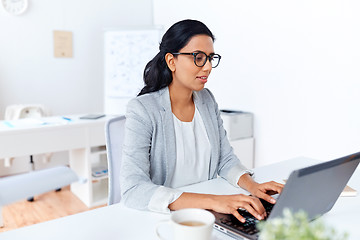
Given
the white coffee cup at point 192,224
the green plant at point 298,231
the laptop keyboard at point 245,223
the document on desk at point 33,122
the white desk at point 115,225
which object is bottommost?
the document on desk at point 33,122

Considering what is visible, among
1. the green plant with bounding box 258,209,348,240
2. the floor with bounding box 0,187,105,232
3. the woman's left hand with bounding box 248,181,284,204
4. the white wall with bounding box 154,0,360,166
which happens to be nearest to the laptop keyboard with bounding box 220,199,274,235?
the woman's left hand with bounding box 248,181,284,204

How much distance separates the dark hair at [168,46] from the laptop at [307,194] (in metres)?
0.67

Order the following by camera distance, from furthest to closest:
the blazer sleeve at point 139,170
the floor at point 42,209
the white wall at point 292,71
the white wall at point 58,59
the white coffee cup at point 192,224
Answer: the white wall at point 58,59 < the floor at point 42,209 < the white wall at point 292,71 < the blazer sleeve at point 139,170 < the white coffee cup at point 192,224

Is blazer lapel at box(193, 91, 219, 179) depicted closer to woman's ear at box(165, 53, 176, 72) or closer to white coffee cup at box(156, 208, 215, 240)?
woman's ear at box(165, 53, 176, 72)

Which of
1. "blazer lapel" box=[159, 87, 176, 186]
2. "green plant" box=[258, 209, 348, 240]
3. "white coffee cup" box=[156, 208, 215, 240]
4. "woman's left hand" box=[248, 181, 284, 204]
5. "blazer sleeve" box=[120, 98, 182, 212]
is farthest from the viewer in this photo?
"blazer lapel" box=[159, 87, 176, 186]

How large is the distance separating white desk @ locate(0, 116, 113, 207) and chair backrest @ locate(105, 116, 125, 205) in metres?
1.07

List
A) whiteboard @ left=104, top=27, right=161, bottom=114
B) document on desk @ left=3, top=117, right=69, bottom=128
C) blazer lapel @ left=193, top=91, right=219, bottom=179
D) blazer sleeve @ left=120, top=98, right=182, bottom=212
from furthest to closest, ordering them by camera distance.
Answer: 1. whiteboard @ left=104, top=27, right=161, bottom=114
2. document on desk @ left=3, top=117, right=69, bottom=128
3. blazer lapel @ left=193, top=91, right=219, bottom=179
4. blazer sleeve @ left=120, top=98, right=182, bottom=212

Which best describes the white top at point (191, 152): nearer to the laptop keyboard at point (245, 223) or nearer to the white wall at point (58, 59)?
the laptop keyboard at point (245, 223)

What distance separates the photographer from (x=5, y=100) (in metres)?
3.81

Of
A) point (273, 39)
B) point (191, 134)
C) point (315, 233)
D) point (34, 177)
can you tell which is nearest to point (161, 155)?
point (191, 134)

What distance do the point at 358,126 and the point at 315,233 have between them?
89.8 inches

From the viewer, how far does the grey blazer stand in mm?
1130

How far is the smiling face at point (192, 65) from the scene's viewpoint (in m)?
1.39

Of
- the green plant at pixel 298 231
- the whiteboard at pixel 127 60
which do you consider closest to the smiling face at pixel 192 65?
the green plant at pixel 298 231
